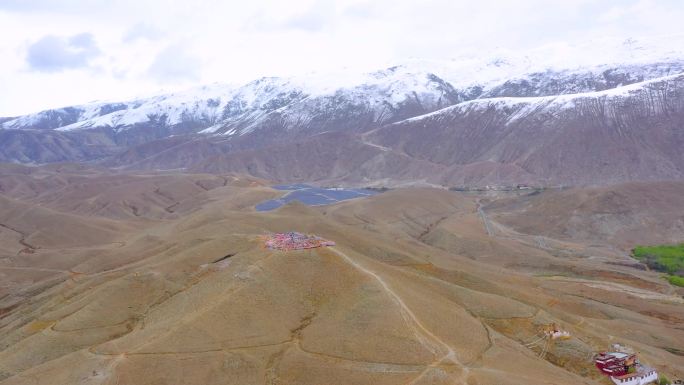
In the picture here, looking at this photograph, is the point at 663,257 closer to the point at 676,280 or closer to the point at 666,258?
the point at 666,258

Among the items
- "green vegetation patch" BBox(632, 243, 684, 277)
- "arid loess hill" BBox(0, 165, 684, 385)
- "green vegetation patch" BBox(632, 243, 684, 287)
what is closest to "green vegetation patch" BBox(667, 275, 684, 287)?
"green vegetation patch" BBox(632, 243, 684, 287)

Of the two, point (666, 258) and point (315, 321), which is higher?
point (315, 321)

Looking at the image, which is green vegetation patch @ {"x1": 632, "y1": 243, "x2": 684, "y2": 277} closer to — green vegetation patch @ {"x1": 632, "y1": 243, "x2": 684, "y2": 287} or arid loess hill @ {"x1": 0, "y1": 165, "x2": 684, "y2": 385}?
green vegetation patch @ {"x1": 632, "y1": 243, "x2": 684, "y2": 287}

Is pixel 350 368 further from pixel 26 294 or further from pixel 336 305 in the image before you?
pixel 26 294

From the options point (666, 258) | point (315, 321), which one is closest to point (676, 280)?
point (666, 258)

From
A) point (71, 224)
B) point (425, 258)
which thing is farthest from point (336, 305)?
point (71, 224)

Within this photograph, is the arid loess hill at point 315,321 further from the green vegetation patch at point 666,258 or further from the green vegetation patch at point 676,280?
the green vegetation patch at point 666,258

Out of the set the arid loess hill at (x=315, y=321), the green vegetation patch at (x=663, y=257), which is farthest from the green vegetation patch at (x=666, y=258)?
the arid loess hill at (x=315, y=321)

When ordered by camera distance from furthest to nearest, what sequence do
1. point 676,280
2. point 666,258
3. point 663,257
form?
point 663,257 → point 666,258 → point 676,280

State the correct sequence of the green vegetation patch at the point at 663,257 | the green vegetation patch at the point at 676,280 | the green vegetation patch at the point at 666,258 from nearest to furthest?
1. the green vegetation patch at the point at 676,280
2. the green vegetation patch at the point at 666,258
3. the green vegetation patch at the point at 663,257

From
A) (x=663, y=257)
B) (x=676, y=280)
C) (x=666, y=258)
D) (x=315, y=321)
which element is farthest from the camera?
(x=663, y=257)

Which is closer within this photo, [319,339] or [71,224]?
[319,339]
